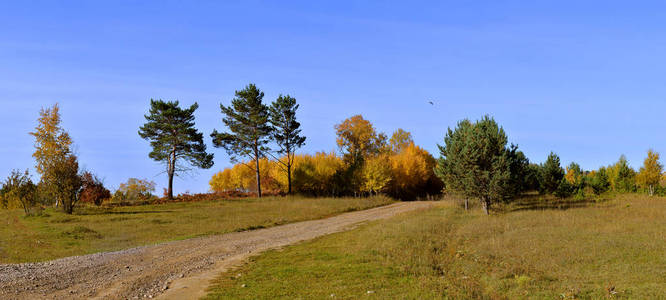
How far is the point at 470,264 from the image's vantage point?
579 inches

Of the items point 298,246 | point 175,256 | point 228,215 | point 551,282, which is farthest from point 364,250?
point 228,215

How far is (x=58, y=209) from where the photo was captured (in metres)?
40.2

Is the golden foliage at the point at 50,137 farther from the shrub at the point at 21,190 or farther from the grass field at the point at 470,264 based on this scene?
the grass field at the point at 470,264

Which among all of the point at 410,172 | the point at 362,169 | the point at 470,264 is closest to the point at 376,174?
the point at 362,169

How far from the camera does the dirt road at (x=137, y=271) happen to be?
1236cm

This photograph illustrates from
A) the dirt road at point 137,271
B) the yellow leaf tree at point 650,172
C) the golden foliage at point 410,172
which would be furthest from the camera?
the golden foliage at point 410,172

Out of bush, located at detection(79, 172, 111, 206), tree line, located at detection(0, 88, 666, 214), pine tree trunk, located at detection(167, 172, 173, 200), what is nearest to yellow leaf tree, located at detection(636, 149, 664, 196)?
tree line, located at detection(0, 88, 666, 214)

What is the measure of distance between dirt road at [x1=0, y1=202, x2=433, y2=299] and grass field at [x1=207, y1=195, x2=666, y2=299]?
1303 millimetres

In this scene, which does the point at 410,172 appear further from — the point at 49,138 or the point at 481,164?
the point at 49,138

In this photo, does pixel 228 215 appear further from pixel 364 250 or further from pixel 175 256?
pixel 364 250

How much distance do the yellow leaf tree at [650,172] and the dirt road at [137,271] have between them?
48.2 metres

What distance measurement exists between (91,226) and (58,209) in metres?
13.3

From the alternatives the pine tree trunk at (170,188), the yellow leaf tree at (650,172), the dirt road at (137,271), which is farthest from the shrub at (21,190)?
the yellow leaf tree at (650,172)

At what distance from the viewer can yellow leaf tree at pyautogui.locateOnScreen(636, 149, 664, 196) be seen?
49062mm
